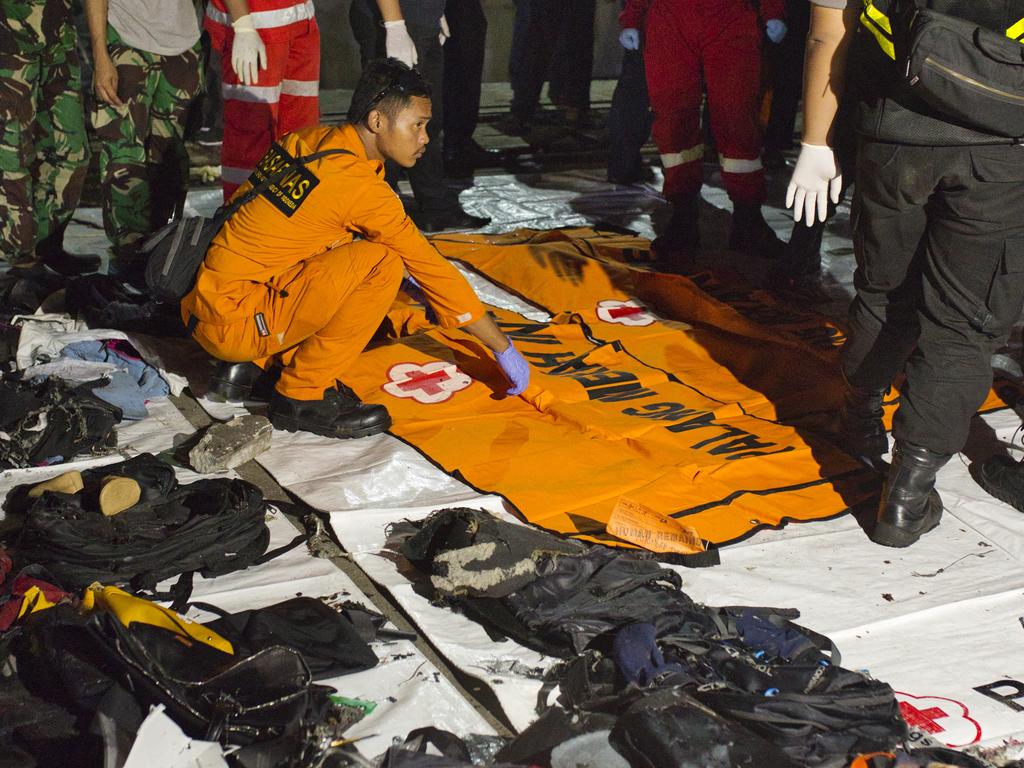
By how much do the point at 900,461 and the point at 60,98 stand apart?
10.8ft

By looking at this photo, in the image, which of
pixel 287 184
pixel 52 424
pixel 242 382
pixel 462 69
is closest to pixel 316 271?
pixel 287 184

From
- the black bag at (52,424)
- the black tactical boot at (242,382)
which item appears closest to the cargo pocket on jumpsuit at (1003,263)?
the black tactical boot at (242,382)

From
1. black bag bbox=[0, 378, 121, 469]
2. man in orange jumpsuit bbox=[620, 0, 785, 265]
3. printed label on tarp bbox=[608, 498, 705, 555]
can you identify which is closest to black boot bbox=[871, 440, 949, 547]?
printed label on tarp bbox=[608, 498, 705, 555]

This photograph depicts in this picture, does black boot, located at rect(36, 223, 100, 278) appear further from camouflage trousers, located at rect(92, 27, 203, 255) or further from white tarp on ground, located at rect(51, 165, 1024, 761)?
white tarp on ground, located at rect(51, 165, 1024, 761)

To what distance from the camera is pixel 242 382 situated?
356cm

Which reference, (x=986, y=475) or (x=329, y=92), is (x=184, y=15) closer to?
(x=986, y=475)

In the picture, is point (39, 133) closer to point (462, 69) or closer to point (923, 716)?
point (462, 69)

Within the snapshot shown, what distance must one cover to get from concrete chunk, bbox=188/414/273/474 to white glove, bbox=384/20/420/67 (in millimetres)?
1824

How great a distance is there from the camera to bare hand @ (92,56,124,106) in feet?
13.7

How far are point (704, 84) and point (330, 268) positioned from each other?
2502 millimetres

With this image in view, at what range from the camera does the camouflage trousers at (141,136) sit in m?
4.30

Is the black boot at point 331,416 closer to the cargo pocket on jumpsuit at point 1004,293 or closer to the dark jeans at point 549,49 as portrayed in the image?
the cargo pocket on jumpsuit at point 1004,293

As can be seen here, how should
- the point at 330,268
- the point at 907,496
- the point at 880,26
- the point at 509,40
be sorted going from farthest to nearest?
the point at 509,40, the point at 330,268, the point at 907,496, the point at 880,26

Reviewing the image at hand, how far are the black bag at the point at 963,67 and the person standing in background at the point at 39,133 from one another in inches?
Result: 121
